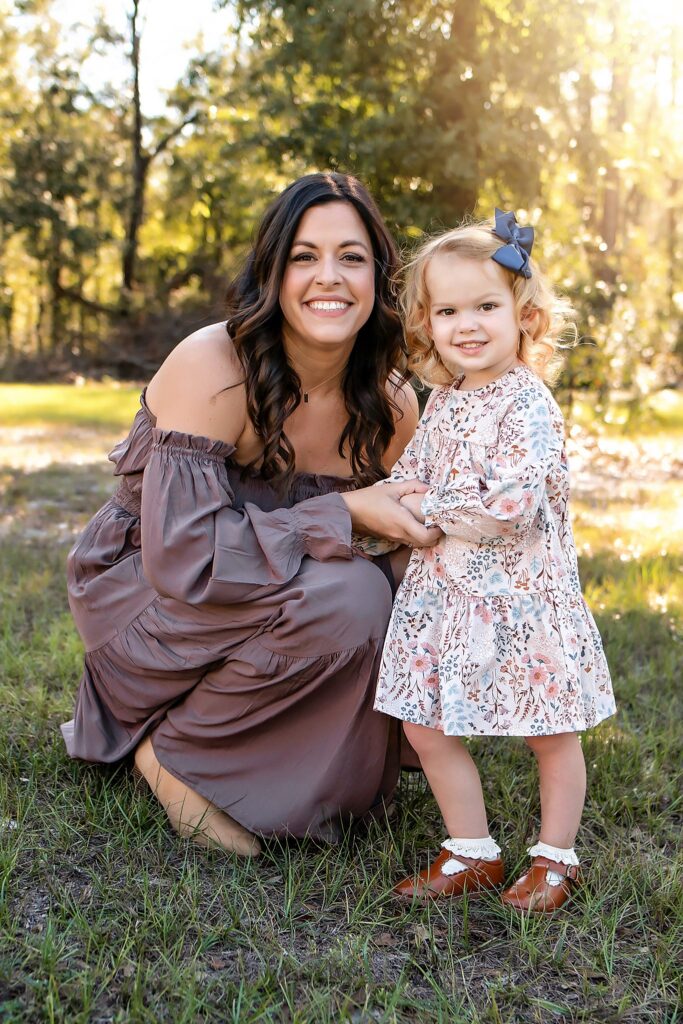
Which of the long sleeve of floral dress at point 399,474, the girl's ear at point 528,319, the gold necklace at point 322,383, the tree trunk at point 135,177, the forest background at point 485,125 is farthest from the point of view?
the tree trunk at point 135,177

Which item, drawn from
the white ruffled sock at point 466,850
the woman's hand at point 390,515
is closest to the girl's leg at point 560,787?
the white ruffled sock at point 466,850

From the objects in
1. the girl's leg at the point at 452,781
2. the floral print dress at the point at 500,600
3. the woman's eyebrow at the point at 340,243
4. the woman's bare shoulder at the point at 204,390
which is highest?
the woman's eyebrow at the point at 340,243

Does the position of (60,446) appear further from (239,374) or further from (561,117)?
(239,374)

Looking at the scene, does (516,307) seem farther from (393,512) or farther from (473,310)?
(393,512)

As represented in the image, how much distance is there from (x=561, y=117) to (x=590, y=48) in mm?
387

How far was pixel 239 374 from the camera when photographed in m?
2.69

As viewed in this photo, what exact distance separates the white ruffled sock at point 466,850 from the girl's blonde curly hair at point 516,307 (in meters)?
1.05

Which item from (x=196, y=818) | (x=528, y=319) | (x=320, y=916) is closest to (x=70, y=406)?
(x=196, y=818)

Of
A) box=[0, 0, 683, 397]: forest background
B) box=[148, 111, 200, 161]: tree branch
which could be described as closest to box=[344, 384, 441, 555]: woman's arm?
box=[0, 0, 683, 397]: forest background

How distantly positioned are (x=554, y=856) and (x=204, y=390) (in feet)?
4.46

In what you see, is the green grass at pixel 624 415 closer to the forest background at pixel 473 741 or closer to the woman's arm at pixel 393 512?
the forest background at pixel 473 741

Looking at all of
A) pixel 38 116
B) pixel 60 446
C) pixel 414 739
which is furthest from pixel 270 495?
pixel 38 116

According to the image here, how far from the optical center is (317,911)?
2.18m

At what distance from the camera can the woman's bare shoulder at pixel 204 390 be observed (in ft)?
8.58
